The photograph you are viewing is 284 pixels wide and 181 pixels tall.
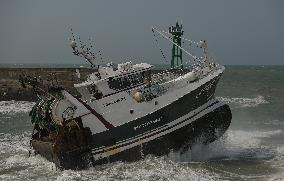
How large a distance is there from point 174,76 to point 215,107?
7.85 ft

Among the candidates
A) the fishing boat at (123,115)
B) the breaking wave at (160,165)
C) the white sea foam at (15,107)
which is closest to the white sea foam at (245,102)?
the white sea foam at (15,107)

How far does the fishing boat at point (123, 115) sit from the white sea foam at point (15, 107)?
22.4m

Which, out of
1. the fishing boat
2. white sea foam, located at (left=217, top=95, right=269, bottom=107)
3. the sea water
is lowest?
white sea foam, located at (left=217, top=95, right=269, bottom=107)

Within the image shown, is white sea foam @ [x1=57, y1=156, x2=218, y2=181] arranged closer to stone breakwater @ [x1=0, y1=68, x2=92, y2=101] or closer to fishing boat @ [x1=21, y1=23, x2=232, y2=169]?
fishing boat @ [x1=21, y1=23, x2=232, y2=169]

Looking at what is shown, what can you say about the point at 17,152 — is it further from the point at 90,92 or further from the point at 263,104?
the point at 263,104

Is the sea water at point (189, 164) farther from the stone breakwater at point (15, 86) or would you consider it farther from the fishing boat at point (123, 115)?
the stone breakwater at point (15, 86)

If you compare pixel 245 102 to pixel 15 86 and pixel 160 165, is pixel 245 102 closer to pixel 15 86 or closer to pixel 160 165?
pixel 15 86

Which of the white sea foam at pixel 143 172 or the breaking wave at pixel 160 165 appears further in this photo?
the breaking wave at pixel 160 165

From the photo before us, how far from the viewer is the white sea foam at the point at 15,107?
136 feet

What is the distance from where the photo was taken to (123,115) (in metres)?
18.4

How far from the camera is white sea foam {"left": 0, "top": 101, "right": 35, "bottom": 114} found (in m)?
41.4

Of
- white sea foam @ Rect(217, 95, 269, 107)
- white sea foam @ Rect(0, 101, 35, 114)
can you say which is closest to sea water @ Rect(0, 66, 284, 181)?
white sea foam @ Rect(0, 101, 35, 114)

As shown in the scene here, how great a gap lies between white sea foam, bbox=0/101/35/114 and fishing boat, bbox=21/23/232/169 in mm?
22420

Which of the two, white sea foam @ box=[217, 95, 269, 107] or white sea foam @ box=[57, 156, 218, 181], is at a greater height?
white sea foam @ box=[57, 156, 218, 181]
